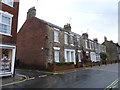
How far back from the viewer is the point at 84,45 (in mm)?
28547

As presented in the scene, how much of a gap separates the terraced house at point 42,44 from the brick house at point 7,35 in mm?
6014

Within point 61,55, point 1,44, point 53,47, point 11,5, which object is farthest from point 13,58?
point 61,55

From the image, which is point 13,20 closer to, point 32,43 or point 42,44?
point 42,44

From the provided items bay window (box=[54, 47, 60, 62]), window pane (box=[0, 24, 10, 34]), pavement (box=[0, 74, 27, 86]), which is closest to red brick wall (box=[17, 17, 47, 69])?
bay window (box=[54, 47, 60, 62])

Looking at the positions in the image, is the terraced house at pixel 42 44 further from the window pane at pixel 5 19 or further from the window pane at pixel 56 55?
the window pane at pixel 5 19

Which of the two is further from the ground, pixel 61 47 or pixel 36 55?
pixel 61 47

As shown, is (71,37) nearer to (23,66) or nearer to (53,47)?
(53,47)

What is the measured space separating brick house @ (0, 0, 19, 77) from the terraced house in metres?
6.01

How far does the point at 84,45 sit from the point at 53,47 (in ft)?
41.2

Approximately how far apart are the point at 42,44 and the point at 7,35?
7.06 m

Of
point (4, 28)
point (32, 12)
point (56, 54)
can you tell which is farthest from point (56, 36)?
point (4, 28)

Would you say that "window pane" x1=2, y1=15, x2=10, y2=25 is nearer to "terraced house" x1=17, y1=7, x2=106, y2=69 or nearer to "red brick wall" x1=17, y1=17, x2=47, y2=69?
"terraced house" x1=17, y1=7, x2=106, y2=69

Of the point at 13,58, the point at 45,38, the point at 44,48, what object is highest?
the point at 45,38

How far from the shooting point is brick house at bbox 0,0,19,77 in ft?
36.3
